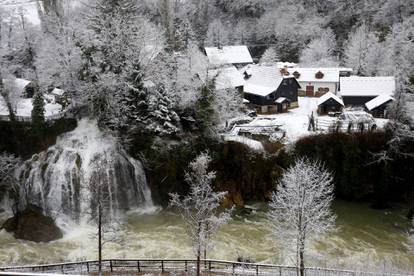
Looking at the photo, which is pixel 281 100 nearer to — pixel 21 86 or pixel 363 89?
pixel 363 89

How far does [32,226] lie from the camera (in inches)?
1259

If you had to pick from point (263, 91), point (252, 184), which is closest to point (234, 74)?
point (263, 91)

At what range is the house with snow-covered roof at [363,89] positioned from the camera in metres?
46.7

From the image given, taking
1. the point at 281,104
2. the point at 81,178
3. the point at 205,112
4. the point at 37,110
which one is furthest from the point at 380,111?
the point at 37,110

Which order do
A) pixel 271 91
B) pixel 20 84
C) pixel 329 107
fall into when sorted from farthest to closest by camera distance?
pixel 271 91 → pixel 329 107 → pixel 20 84

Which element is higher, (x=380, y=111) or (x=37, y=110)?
(x=37, y=110)

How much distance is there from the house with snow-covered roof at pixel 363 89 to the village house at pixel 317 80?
4869mm

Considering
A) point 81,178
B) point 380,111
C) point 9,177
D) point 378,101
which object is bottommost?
point 81,178

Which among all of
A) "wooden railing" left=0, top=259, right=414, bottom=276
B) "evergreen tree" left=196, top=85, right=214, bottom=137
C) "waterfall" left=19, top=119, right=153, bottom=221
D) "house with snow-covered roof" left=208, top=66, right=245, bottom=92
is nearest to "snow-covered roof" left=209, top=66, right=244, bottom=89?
"house with snow-covered roof" left=208, top=66, right=245, bottom=92

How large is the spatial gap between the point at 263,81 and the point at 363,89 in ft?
37.6

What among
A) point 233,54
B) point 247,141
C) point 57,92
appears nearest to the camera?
point 247,141

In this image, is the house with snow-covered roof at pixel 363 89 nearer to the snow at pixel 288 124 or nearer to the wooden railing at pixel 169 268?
the snow at pixel 288 124

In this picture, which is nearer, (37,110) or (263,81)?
(37,110)

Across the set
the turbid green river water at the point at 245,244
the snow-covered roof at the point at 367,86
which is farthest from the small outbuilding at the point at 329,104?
the turbid green river water at the point at 245,244
